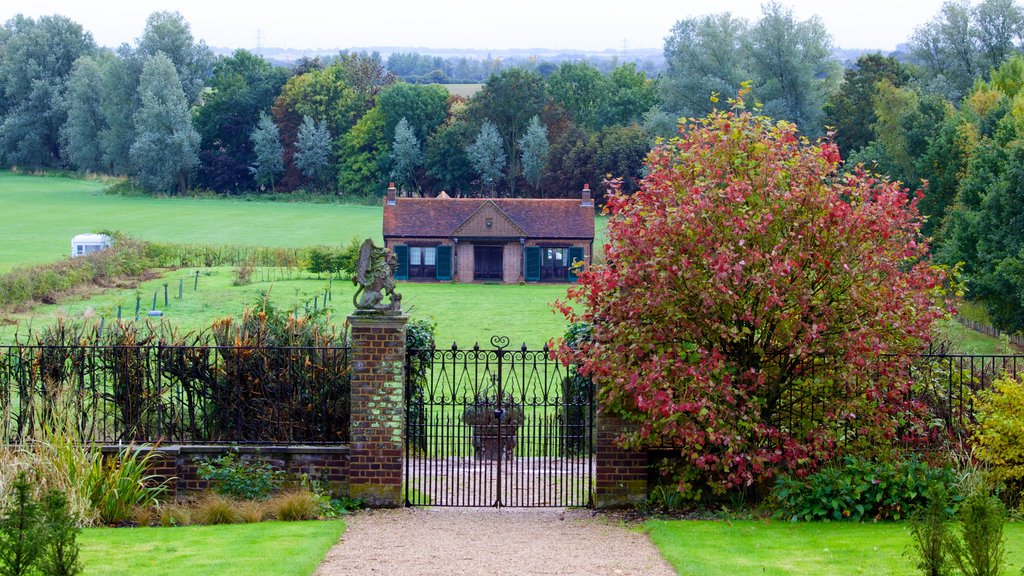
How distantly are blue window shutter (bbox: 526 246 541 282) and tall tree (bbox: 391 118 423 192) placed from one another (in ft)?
104

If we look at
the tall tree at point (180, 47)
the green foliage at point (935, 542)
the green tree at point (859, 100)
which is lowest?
the green foliage at point (935, 542)

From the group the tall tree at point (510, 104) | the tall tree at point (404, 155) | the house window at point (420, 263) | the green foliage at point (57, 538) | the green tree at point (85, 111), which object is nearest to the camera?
the green foliage at point (57, 538)

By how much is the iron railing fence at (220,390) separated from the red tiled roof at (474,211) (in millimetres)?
37297

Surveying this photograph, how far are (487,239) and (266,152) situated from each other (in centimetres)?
3708

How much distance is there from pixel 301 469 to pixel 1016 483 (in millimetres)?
7272

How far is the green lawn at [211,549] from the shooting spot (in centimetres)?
922


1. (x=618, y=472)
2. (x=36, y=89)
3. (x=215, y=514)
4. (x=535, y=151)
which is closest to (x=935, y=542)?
(x=618, y=472)

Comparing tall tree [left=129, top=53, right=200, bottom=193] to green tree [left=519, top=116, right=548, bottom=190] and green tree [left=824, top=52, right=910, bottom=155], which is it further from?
green tree [left=824, top=52, right=910, bottom=155]

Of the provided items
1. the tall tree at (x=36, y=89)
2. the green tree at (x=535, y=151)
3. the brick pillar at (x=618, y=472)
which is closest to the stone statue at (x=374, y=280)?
the brick pillar at (x=618, y=472)

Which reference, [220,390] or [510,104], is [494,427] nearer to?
[220,390]

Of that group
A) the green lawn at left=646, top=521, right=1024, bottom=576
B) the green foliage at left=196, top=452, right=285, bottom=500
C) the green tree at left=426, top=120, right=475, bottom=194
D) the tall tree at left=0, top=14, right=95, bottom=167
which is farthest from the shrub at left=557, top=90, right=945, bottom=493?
the tall tree at left=0, top=14, right=95, bottom=167

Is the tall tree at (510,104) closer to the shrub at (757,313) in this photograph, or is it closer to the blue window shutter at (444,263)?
the blue window shutter at (444,263)

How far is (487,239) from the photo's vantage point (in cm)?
5088

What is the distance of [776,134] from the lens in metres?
12.1
